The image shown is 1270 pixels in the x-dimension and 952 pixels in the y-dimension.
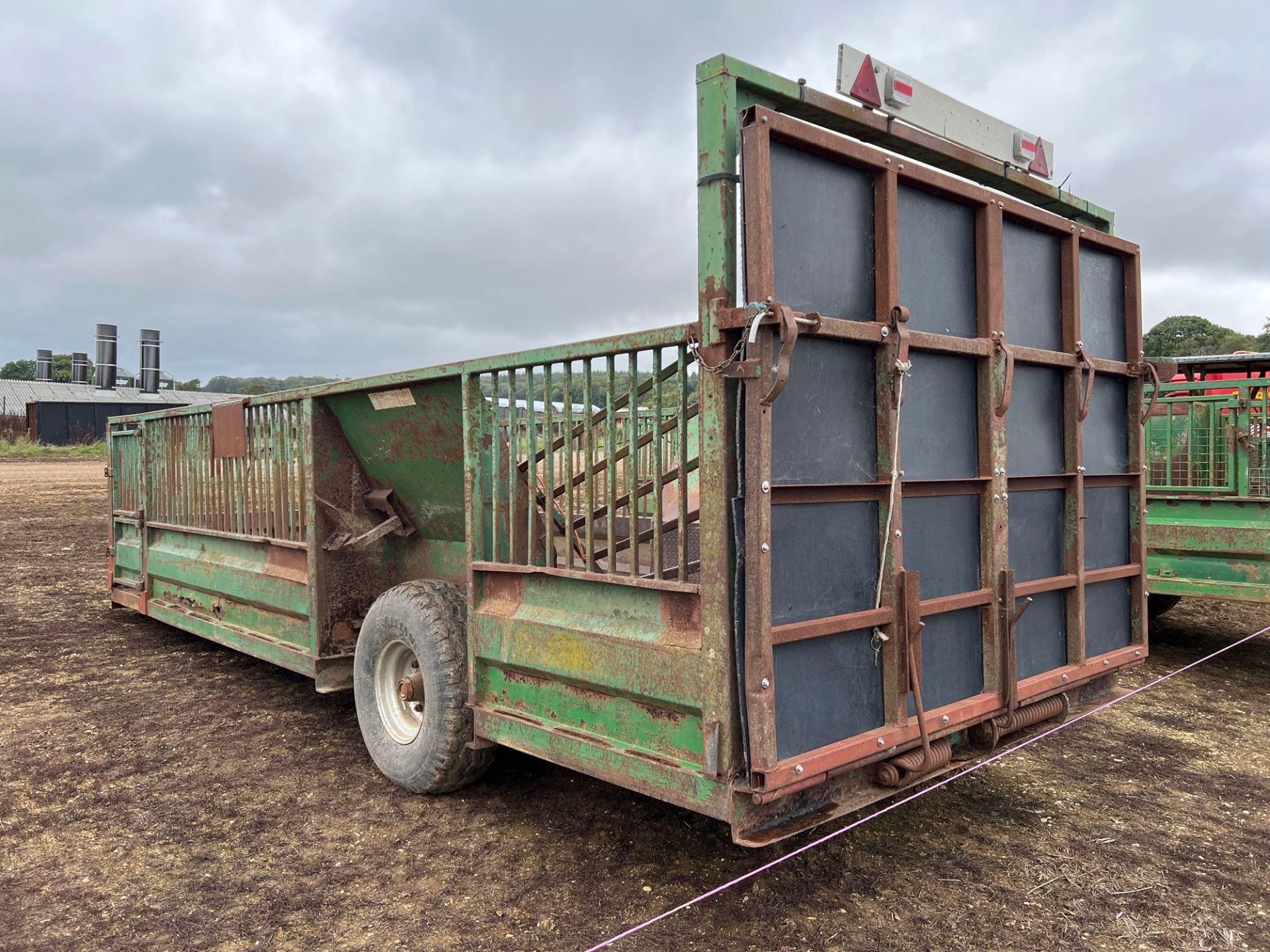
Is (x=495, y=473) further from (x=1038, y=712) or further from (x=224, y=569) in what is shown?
(x=224, y=569)

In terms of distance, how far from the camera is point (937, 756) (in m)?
3.11

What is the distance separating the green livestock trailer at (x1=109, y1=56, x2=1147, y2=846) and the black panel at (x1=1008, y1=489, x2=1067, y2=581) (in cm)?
2

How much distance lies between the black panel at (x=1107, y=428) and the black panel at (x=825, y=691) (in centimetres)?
154

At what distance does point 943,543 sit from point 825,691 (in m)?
0.73

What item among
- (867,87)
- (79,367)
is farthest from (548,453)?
(79,367)

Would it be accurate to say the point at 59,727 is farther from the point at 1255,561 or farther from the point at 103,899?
the point at 1255,561

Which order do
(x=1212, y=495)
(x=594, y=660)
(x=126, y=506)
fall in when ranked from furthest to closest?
(x=126, y=506) → (x=1212, y=495) → (x=594, y=660)

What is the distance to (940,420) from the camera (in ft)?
10.5

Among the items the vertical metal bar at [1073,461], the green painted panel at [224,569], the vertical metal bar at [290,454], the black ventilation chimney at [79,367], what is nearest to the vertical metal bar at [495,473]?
the green painted panel at [224,569]

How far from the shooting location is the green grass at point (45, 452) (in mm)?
30578

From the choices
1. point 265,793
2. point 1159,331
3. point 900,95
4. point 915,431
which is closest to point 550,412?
point 915,431

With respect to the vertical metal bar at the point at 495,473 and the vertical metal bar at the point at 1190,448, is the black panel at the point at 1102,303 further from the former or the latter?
the vertical metal bar at the point at 1190,448

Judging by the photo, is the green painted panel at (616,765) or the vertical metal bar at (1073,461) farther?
the vertical metal bar at (1073,461)

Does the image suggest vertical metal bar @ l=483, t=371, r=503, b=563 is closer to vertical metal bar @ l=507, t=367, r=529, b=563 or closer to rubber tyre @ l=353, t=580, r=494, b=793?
vertical metal bar @ l=507, t=367, r=529, b=563
